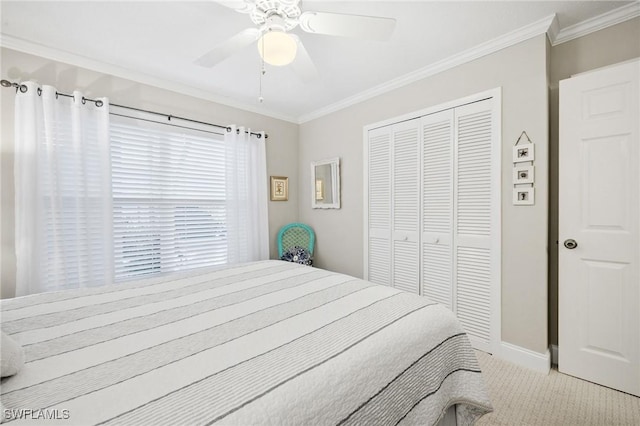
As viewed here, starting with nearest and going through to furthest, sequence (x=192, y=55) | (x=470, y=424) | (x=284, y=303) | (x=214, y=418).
A: (x=214, y=418)
(x=470, y=424)
(x=284, y=303)
(x=192, y=55)

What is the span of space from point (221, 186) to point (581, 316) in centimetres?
350

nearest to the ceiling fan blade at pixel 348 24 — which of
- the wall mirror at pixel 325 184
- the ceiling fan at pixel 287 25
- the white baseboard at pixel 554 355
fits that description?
the ceiling fan at pixel 287 25

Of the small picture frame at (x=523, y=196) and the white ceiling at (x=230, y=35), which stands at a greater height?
the white ceiling at (x=230, y=35)

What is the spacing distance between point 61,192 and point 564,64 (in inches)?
162

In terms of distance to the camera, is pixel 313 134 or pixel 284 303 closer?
pixel 284 303

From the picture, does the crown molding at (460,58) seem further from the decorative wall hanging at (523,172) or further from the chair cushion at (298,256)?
the chair cushion at (298,256)

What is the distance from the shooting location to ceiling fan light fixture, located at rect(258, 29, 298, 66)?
4.57 feet

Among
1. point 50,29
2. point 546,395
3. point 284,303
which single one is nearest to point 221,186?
point 50,29

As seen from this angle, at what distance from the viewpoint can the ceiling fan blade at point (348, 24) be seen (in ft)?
4.55

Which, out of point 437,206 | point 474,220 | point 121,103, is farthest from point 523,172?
point 121,103

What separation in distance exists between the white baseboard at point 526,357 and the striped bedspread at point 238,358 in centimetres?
122

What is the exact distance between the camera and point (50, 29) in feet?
6.61

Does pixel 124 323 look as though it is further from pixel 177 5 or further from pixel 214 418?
pixel 177 5

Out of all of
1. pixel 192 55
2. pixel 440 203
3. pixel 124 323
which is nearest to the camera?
pixel 124 323
